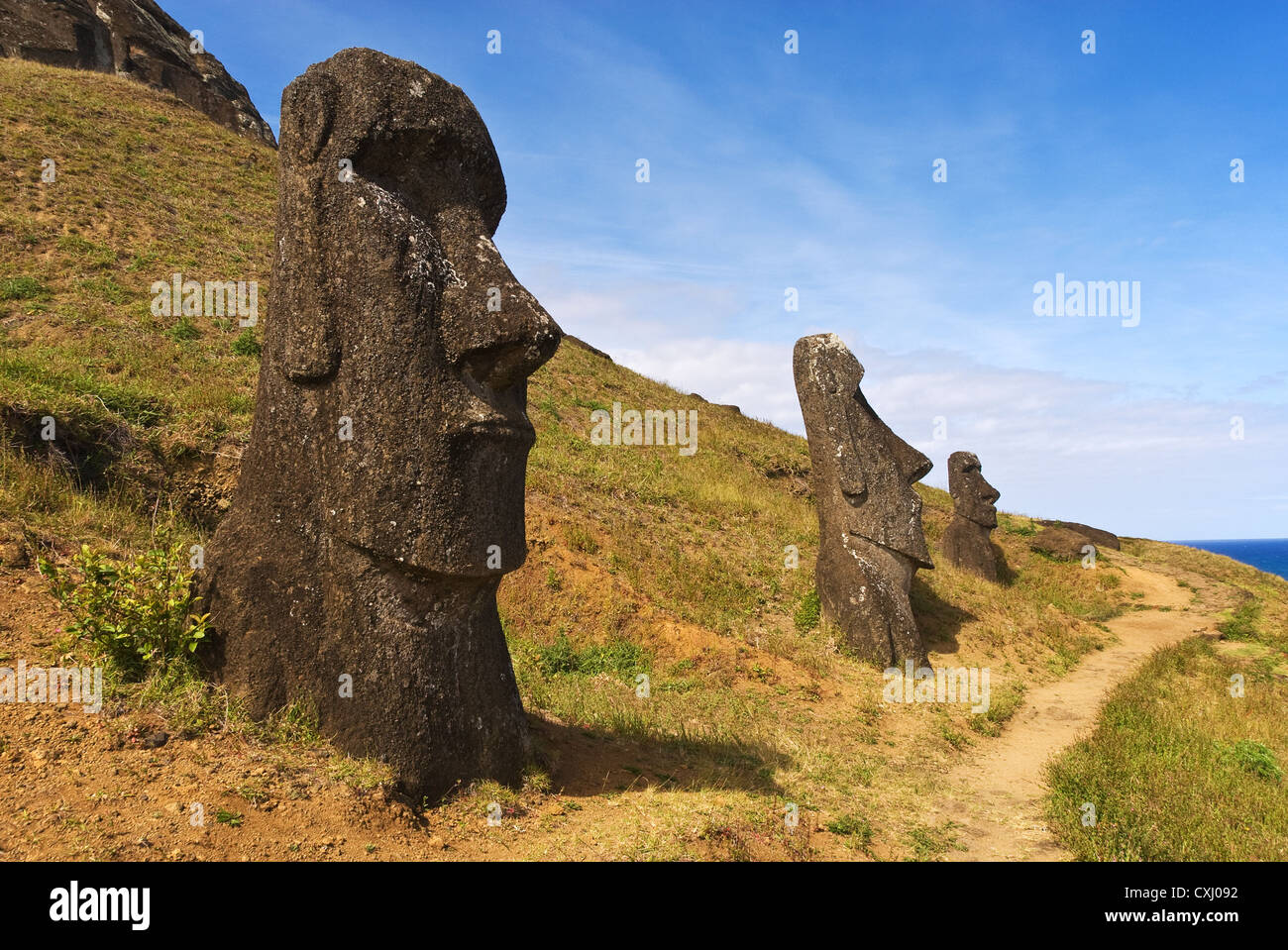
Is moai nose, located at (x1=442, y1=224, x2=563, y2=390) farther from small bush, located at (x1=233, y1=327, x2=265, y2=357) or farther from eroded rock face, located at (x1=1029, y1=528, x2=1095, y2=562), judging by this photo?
eroded rock face, located at (x1=1029, y1=528, x2=1095, y2=562)

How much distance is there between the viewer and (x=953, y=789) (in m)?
7.38

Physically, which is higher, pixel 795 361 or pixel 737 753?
pixel 795 361

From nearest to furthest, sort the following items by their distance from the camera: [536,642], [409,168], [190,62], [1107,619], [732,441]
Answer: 1. [409,168]
2. [536,642]
3. [1107,619]
4. [732,441]
5. [190,62]

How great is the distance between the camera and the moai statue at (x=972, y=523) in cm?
1786

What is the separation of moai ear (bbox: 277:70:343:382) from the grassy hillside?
2213mm

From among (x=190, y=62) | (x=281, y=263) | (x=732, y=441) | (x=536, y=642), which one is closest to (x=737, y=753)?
(x=536, y=642)

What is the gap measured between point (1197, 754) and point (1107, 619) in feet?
33.1

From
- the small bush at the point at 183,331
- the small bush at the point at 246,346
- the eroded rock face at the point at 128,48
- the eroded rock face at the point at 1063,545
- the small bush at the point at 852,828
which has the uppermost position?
the eroded rock face at the point at 128,48

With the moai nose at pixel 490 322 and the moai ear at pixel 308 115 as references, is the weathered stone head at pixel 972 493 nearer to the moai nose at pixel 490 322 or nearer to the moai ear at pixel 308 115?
the moai nose at pixel 490 322

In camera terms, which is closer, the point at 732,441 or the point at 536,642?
the point at 536,642

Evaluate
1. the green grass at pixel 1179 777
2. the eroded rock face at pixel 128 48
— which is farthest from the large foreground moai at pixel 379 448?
the eroded rock face at pixel 128 48

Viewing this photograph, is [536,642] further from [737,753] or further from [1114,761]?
[1114,761]

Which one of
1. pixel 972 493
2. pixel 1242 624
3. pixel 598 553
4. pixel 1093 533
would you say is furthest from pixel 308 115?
pixel 1093 533

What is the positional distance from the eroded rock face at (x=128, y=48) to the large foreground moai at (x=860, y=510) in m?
29.5
